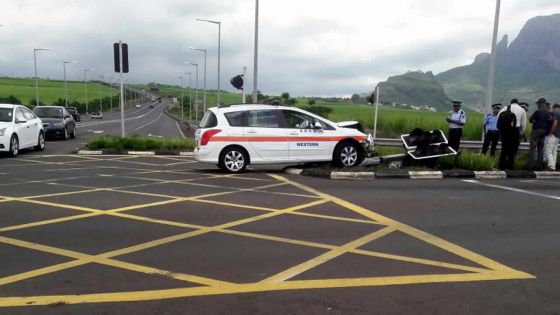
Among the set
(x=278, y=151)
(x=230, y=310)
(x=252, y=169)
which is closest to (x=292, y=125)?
(x=278, y=151)

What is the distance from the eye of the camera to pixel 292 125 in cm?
1280

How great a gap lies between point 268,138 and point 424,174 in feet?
13.0

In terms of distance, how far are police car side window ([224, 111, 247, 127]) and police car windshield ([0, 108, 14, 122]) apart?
8293 mm

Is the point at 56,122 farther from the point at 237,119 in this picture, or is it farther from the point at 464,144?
the point at 464,144

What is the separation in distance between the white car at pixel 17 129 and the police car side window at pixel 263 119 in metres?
8.16

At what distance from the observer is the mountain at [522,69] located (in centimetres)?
8894

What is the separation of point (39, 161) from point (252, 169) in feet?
21.3

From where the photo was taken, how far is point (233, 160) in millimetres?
12555

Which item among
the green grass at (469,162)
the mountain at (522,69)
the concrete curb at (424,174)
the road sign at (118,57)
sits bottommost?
the concrete curb at (424,174)

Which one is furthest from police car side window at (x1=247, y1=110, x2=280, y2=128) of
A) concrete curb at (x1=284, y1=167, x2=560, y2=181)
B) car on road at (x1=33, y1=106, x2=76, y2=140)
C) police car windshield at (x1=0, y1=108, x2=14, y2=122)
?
car on road at (x1=33, y1=106, x2=76, y2=140)

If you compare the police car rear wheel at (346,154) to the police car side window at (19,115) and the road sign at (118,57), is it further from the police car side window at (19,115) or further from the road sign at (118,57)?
the police car side window at (19,115)

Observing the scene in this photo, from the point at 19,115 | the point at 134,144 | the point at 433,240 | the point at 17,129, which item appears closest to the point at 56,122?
the point at 19,115

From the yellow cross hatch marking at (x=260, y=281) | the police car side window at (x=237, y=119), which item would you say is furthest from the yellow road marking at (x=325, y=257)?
the police car side window at (x=237, y=119)

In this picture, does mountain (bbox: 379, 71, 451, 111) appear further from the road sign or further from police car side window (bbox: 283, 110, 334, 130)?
police car side window (bbox: 283, 110, 334, 130)
